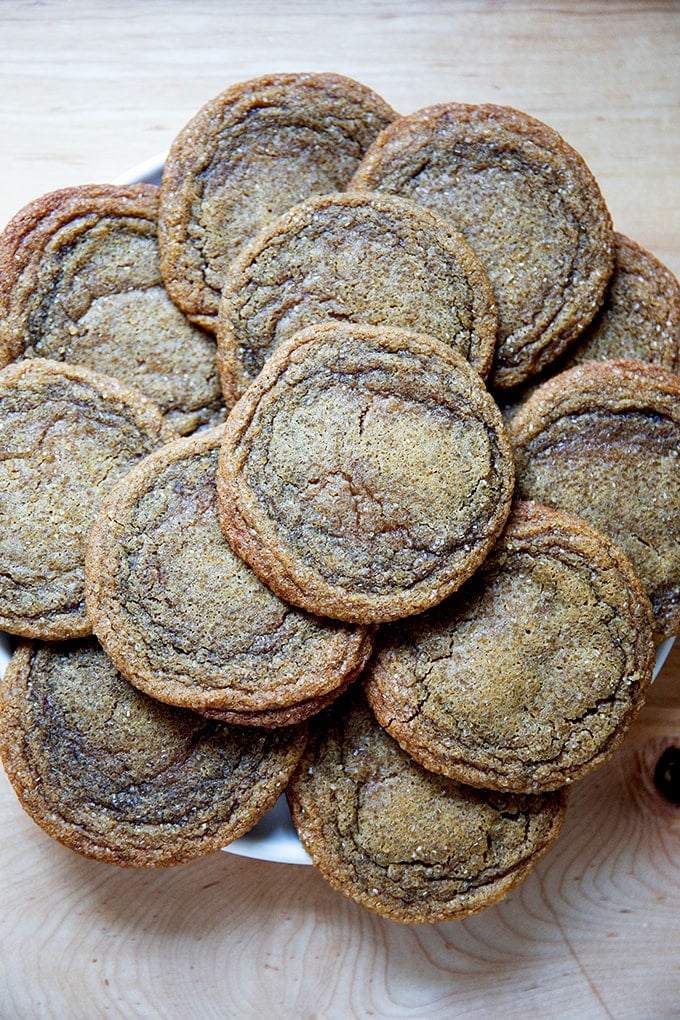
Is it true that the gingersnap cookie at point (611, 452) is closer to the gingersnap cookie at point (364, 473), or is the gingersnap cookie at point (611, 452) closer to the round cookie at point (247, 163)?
the gingersnap cookie at point (364, 473)

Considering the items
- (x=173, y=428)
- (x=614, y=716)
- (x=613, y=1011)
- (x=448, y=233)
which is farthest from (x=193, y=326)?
(x=613, y=1011)

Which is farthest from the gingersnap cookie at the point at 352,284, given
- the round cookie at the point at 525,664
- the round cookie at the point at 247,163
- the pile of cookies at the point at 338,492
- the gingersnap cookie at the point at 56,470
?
the round cookie at the point at 525,664

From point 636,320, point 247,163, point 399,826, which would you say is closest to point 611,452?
point 636,320

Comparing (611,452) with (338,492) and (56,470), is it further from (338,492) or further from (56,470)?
(56,470)

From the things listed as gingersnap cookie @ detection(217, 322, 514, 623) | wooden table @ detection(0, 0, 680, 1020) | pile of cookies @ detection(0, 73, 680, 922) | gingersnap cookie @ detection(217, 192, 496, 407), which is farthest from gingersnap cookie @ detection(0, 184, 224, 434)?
wooden table @ detection(0, 0, 680, 1020)

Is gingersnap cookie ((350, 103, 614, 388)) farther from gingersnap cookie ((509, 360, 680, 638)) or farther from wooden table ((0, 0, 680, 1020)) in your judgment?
wooden table ((0, 0, 680, 1020))

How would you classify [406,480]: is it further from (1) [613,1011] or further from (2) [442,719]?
(1) [613,1011]
